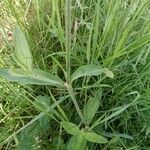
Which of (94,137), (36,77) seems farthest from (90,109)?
(36,77)

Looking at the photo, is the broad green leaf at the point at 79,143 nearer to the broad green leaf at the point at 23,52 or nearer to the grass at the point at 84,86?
the grass at the point at 84,86

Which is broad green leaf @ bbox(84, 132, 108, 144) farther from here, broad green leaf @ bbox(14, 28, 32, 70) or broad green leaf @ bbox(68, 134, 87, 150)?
broad green leaf @ bbox(14, 28, 32, 70)

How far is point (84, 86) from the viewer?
38.2 inches

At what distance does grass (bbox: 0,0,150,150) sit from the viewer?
964mm

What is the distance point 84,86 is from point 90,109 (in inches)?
3.1

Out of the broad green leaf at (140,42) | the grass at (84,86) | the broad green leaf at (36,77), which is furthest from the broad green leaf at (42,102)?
the broad green leaf at (140,42)

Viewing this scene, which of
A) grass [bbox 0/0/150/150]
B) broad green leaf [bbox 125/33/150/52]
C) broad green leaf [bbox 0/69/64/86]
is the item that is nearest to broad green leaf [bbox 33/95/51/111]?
grass [bbox 0/0/150/150]

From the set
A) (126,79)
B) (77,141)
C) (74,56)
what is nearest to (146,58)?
(126,79)

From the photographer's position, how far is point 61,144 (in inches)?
38.5

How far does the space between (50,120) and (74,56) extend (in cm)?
19

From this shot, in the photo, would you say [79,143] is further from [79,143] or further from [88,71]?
[88,71]

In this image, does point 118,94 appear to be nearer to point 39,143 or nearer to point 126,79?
point 126,79

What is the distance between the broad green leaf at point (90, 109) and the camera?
904 mm

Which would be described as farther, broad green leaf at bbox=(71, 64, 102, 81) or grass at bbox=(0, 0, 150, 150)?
grass at bbox=(0, 0, 150, 150)
